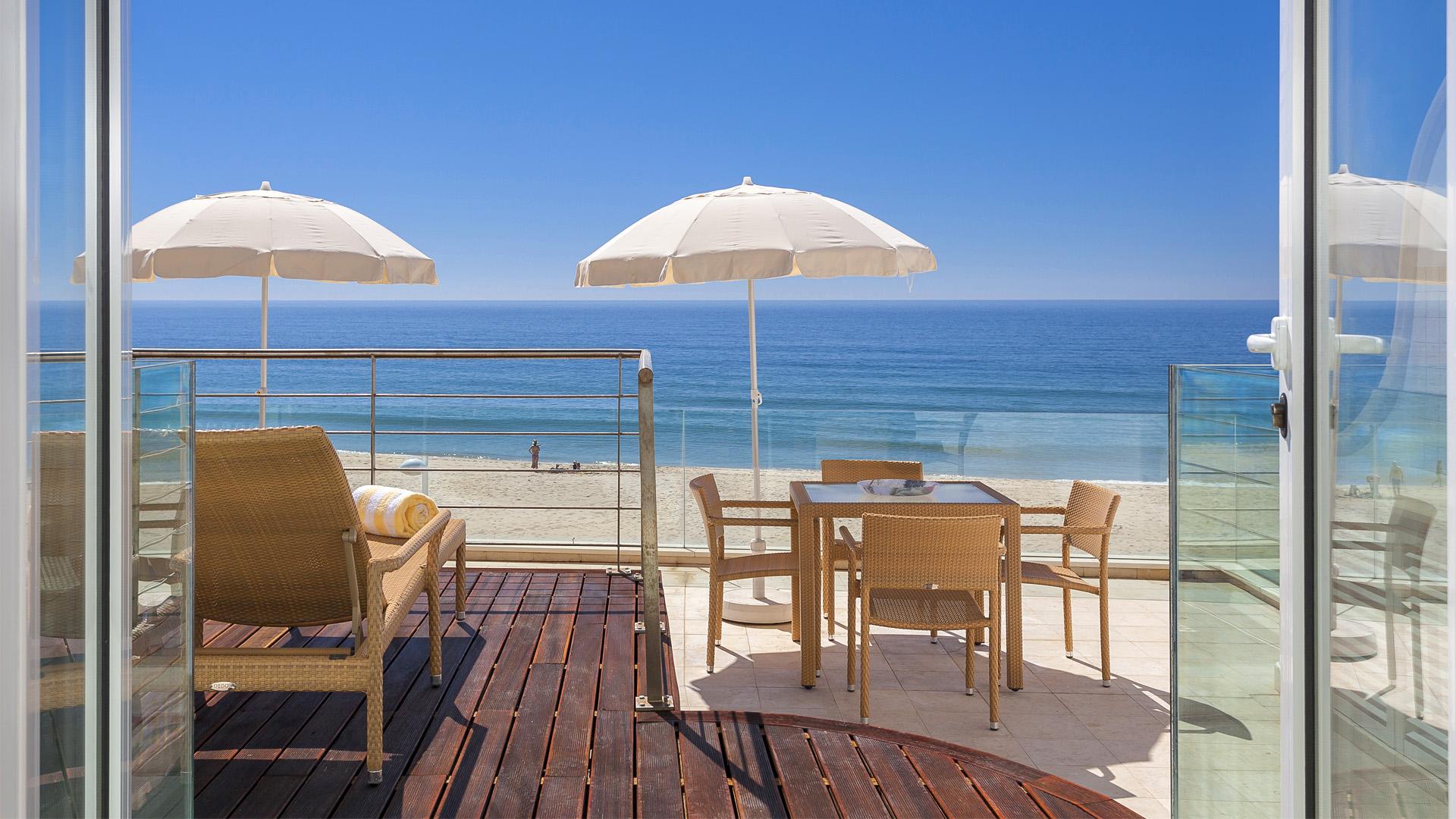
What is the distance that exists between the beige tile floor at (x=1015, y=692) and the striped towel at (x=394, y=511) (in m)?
1.18

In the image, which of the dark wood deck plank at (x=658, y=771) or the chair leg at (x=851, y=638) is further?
the chair leg at (x=851, y=638)

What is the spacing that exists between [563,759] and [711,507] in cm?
167

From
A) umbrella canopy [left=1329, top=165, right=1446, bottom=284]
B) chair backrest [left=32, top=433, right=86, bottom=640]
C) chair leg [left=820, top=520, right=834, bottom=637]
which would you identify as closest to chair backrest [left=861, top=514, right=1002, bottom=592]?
chair leg [left=820, top=520, right=834, bottom=637]

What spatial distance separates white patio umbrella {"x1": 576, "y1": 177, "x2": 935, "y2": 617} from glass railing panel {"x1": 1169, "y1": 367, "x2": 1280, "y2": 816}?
2.54 meters

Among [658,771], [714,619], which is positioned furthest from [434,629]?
[714,619]

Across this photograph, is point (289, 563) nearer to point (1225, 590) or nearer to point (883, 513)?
point (883, 513)

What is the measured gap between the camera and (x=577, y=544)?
581cm

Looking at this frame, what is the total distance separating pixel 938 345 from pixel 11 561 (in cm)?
3583

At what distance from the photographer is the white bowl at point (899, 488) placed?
3.95m

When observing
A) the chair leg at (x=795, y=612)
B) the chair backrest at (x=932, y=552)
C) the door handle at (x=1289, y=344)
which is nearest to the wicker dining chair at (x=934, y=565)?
the chair backrest at (x=932, y=552)

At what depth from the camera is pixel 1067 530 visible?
3918 mm

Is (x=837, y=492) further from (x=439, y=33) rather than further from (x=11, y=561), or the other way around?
(x=439, y=33)

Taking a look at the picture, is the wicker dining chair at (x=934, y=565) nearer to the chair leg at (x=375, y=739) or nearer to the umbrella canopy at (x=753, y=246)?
the umbrella canopy at (x=753, y=246)

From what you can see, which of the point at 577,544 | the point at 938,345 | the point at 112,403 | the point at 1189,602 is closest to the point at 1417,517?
the point at 1189,602
